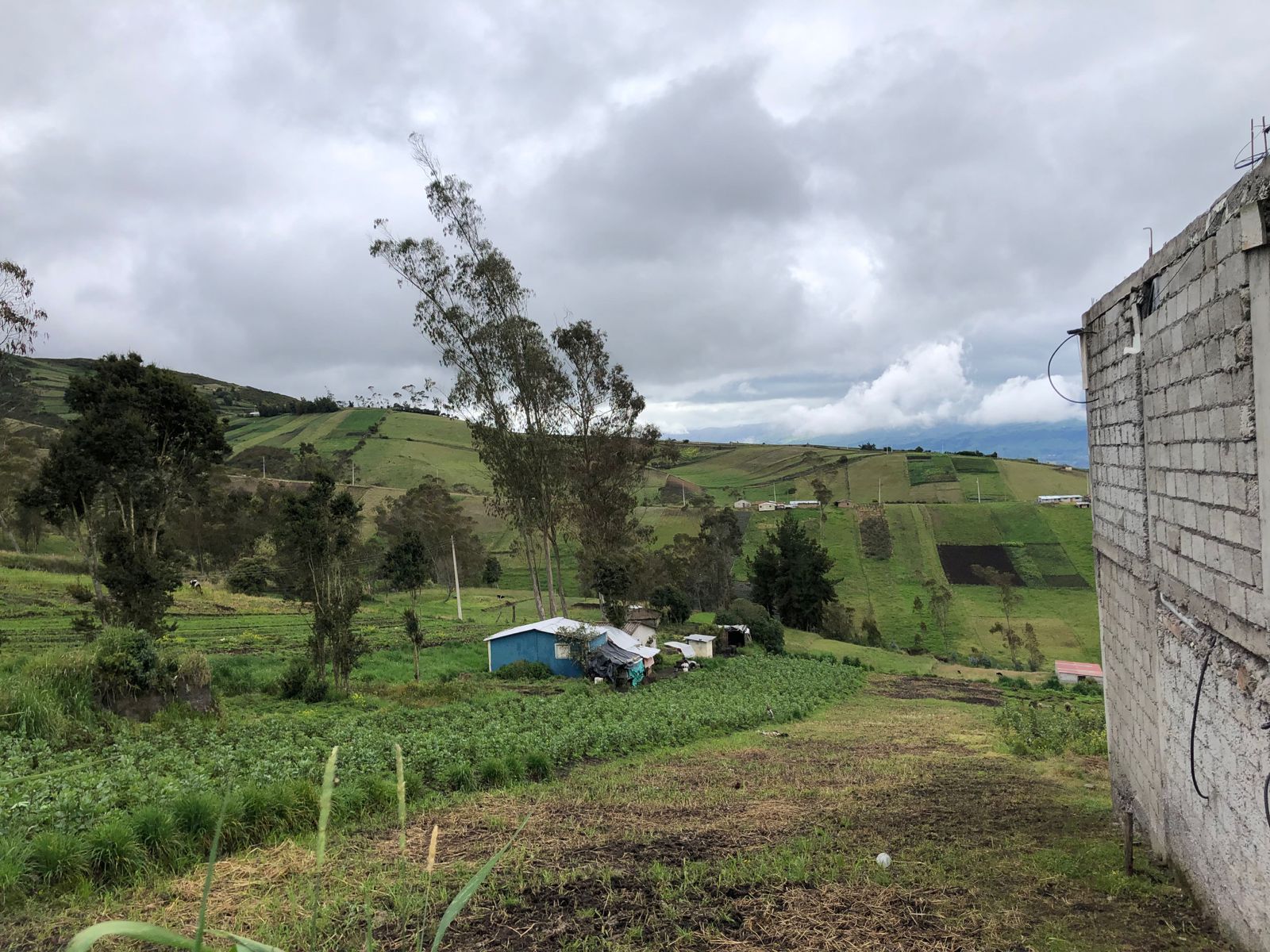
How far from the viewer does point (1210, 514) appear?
4684 millimetres

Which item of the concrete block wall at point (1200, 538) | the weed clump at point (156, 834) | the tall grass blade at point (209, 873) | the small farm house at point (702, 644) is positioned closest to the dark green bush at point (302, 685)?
the weed clump at point (156, 834)

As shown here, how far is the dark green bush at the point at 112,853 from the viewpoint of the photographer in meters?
5.50

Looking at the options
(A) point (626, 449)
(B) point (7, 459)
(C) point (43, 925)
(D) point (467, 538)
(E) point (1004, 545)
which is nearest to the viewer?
(C) point (43, 925)

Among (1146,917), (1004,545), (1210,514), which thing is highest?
(1210,514)

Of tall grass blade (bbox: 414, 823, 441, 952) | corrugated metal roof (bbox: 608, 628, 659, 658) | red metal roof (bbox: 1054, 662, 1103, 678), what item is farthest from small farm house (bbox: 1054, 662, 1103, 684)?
tall grass blade (bbox: 414, 823, 441, 952)

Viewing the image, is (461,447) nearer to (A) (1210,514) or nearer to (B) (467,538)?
(B) (467,538)

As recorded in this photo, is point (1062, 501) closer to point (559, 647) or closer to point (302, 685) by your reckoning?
point (559, 647)

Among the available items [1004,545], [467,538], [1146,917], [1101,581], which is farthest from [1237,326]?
[1004,545]

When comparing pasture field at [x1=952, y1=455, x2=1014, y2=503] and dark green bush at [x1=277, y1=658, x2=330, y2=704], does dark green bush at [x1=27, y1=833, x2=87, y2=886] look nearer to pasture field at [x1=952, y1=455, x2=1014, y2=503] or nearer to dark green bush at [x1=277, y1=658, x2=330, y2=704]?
dark green bush at [x1=277, y1=658, x2=330, y2=704]

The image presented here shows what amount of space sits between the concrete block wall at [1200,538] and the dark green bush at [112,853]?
23.9ft

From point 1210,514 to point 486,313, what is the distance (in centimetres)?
2726

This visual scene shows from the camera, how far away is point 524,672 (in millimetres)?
24422

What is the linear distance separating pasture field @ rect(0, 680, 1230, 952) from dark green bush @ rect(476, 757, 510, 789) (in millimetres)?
340

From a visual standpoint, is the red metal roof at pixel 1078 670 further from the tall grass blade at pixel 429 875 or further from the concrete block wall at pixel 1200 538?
the tall grass blade at pixel 429 875
